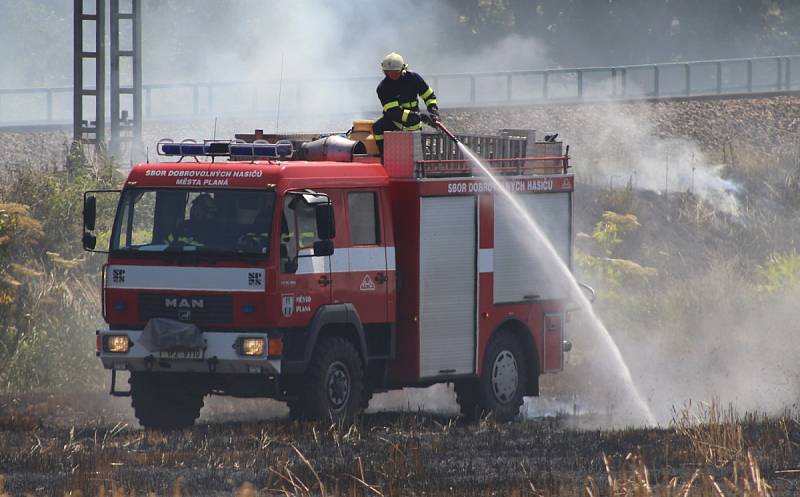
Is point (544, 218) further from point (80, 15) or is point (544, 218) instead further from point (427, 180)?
point (80, 15)

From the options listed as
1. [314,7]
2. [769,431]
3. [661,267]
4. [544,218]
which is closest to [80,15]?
[661,267]

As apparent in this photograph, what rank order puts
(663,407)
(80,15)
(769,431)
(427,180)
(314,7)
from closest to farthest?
(769,431)
(427,180)
(663,407)
(80,15)
(314,7)

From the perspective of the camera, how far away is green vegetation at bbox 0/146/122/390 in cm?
1778

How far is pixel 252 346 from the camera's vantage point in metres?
13.3

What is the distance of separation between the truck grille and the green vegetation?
4226mm

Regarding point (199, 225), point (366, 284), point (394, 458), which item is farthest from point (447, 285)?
point (394, 458)

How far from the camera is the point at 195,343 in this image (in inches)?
524

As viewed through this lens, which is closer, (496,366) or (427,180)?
(427,180)

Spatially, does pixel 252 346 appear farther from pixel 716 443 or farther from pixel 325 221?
pixel 716 443

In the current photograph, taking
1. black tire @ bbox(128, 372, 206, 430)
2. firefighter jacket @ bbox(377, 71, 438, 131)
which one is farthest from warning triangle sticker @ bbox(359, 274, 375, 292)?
firefighter jacket @ bbox(377, 71, 438, 131)

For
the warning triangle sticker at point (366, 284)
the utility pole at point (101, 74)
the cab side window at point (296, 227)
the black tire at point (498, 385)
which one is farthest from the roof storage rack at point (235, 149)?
the utility pole at point (101, 74)

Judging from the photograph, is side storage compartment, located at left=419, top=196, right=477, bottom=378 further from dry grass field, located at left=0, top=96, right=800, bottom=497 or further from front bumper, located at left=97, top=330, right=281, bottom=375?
front bumper, located at left=97, top=330, right=281, bottom=375

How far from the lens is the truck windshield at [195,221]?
529 inches

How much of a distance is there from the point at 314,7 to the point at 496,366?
32.2 meters
